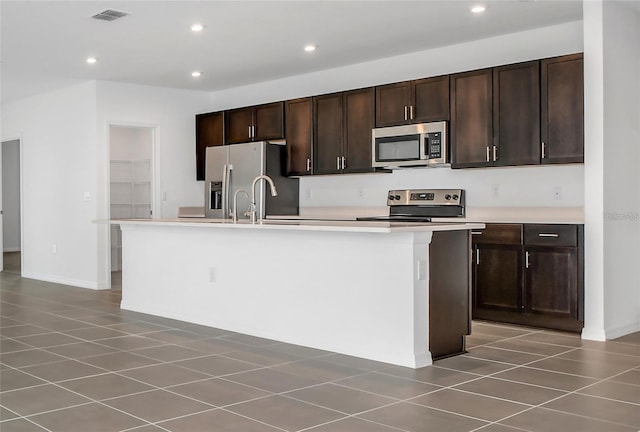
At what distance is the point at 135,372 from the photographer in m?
3.97

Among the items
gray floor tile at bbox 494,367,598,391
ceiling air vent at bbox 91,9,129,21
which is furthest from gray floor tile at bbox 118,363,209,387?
ceiling air vent at bbox 91,9,129,21

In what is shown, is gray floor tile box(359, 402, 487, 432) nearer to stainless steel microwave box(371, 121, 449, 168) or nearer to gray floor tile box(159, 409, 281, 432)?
gray floor tile box(159, 409, 281, 432)

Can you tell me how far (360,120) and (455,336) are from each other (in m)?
3.09

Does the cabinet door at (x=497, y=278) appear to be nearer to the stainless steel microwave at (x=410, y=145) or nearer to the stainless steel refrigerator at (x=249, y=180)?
the stainless steel microwave at (x=410, y=145)

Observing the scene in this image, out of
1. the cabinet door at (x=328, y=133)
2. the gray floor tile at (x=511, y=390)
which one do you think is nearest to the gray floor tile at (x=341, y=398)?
the gray floor tile at (x=511, y=390)

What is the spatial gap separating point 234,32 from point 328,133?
1.78 meters

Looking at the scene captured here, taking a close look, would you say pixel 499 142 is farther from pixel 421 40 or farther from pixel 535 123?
pixel 421 40

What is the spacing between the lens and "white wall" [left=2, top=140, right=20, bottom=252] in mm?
13148

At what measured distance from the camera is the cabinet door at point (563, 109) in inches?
207

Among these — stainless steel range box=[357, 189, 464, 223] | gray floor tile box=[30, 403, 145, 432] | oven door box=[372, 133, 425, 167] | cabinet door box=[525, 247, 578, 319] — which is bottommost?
gray floor tile box=[30, 403, 145, 432]

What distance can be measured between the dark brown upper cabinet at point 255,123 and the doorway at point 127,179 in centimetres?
252

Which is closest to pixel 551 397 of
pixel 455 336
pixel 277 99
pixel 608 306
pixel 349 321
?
pixel 455 336

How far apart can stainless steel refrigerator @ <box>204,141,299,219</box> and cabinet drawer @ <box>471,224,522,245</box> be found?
2.65 m

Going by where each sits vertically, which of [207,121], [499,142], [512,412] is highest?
[207,121]
